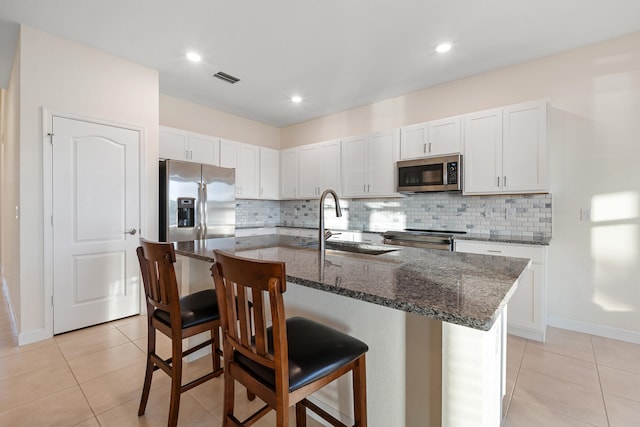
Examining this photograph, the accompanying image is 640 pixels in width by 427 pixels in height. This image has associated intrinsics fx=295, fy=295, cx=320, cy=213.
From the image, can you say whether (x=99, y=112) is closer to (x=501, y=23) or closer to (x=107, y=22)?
(x=107, y=22)

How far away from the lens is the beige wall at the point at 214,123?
414 cm

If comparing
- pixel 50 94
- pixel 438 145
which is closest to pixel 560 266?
pixel 438 145

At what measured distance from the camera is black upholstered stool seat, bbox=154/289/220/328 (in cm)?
151

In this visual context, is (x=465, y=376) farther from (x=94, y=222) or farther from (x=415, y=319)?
(x=94, y=222)

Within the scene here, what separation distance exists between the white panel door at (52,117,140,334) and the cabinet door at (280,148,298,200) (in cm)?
244

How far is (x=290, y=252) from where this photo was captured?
177 centimetres

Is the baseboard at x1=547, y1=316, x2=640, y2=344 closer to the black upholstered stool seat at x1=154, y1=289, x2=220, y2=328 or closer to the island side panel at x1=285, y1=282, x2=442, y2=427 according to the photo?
the island side panel at x1=285, y1=282, x2=442, y2=427

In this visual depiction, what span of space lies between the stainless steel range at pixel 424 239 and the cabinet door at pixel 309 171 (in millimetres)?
1554

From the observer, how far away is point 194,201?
3660 mm

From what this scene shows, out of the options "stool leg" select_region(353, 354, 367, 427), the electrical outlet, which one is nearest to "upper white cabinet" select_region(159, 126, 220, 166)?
"stool leg" select_region(353, 354, 367, 427)

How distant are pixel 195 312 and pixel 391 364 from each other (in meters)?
1.01

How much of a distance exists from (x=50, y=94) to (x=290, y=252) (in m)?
2.74

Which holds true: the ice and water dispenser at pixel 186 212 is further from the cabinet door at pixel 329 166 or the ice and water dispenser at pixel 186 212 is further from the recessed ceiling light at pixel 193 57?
the cabinet door at pixel 329 166

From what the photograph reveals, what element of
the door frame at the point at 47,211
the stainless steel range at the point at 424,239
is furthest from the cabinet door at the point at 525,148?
the door frame at the point at 47,211
